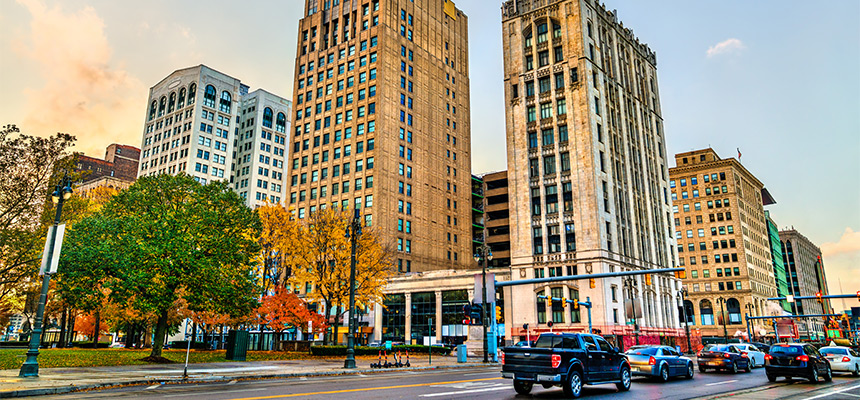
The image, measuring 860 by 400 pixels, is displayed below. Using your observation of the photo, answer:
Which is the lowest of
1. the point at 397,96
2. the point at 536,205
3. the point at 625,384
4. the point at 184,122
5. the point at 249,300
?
the point at 625,384

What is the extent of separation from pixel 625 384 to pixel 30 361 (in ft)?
71.1

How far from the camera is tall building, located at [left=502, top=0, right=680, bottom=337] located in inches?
2667

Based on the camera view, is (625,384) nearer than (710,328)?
Yes

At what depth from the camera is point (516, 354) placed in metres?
16.8

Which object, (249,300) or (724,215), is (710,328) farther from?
(249,300)

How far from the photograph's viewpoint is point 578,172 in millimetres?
70812

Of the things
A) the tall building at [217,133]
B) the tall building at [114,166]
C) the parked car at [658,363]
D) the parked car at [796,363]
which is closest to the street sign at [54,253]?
the parked car at [658,363]

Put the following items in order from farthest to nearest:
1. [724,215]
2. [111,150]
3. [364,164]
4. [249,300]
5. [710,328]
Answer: [111,150], [724,215], [710,328], [364,164], [249,300]

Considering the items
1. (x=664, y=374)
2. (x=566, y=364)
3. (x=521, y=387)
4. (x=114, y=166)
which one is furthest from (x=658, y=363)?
(x=114, y=166)

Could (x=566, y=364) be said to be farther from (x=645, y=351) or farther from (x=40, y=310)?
(x=40, y=310)

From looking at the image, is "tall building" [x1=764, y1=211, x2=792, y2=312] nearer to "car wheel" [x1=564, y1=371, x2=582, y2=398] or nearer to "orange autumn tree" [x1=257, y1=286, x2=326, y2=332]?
"orange autumn tree" [x1=257, y1=286, x2=326, y2=332]

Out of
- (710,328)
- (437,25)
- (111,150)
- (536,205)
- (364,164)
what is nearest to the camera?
(536,205)

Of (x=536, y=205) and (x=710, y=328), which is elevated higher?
(x=536, y=205)

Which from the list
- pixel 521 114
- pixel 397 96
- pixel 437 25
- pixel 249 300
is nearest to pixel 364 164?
pixel 397 96
